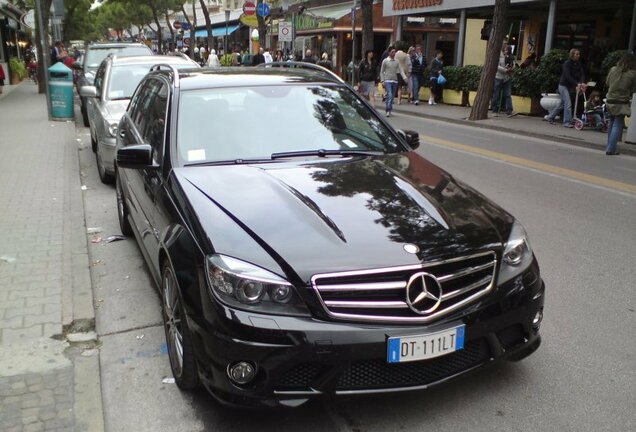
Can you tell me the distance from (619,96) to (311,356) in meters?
11.4

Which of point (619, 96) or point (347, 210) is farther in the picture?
point (619, 96)

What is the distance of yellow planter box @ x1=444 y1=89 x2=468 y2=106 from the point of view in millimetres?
21547

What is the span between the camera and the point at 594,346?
3.96 meters

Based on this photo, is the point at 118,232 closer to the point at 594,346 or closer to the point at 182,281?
the point at 182,281

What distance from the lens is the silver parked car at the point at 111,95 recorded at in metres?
Answer: 8.45

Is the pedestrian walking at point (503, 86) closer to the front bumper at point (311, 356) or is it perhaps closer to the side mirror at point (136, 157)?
the side mirror at point (136, 157)

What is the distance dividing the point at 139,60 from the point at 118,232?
4.82 metres

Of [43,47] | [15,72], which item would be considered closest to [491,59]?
[43,47]

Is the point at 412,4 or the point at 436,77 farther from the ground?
the point at 412,4

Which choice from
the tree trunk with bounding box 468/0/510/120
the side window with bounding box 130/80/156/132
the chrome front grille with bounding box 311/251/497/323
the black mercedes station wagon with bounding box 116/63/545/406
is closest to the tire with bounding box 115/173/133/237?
the side window with bounding box 130/80/156/132

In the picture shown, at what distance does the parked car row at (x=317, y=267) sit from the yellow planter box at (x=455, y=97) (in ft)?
59.6

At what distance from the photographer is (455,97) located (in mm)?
22031

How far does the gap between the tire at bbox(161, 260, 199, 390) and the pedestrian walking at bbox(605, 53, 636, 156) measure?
10914mm

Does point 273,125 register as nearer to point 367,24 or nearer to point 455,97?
point 455,97
